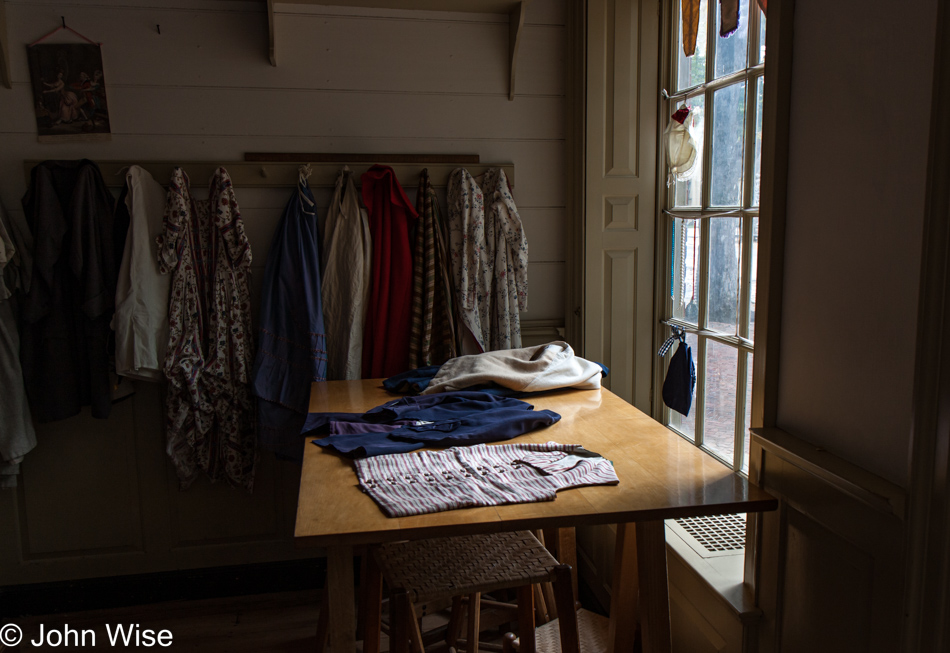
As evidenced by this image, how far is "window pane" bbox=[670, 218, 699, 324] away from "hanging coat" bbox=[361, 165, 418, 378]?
0.91 metres

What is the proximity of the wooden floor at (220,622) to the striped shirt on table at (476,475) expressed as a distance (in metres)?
1.22

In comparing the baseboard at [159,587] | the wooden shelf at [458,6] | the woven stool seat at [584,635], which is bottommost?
the baseboard at [159,587]

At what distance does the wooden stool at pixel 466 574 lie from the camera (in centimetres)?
143

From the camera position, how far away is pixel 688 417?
2.33 metres

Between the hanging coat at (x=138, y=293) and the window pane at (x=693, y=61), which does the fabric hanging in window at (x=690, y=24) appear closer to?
the window pane at (x=693, y=61)

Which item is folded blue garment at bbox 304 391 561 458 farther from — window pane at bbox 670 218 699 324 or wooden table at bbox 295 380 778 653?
window pane at bbox 670 218 699 324

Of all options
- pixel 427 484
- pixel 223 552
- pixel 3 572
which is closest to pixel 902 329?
pixel 427 484

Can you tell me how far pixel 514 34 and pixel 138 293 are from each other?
5.12 feet

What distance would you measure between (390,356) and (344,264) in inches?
14.3

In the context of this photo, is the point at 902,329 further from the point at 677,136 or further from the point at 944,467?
the point at 677,136

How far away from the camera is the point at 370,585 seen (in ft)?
5.18

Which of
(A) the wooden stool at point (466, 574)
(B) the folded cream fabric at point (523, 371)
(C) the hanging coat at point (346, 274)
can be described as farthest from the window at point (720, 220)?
(C) the hanging coat at point (346, 274)

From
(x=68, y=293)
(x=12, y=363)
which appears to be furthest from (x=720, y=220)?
(x=12, y=363)

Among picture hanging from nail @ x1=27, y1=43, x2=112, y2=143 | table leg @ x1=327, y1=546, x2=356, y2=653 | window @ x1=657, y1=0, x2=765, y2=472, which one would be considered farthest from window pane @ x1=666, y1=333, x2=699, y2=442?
picture hanging from nail @ x1=27, y1=43, x2=112, y2=143
